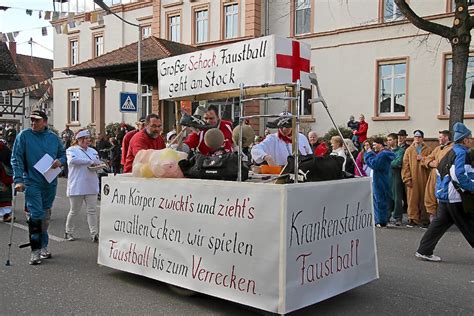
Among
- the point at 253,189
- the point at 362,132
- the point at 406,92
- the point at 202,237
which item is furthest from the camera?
the point at 406,92

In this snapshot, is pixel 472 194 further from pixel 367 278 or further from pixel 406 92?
pixel 406 92

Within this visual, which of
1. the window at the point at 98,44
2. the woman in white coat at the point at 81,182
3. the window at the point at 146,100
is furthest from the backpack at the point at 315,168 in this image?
the window at the point at 98,44

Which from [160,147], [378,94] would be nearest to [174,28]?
[378,94]

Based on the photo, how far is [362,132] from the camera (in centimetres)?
1675

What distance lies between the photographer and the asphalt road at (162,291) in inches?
184

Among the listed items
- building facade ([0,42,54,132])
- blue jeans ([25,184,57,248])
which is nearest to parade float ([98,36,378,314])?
blue jeans ([25,184,57,248])

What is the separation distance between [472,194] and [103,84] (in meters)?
19.1

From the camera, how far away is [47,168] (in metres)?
6.16

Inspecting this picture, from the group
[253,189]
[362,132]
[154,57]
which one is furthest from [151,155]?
[154,57]

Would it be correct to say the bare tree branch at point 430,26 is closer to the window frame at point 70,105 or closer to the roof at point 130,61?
the roof at point 130,61

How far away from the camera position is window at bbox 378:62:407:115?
1878cm

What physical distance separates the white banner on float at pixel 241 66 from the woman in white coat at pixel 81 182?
268cm

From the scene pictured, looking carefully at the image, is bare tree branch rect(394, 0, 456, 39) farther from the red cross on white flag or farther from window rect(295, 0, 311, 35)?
window rect(295, 0, 311, 35)

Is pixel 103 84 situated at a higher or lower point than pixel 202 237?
higher
